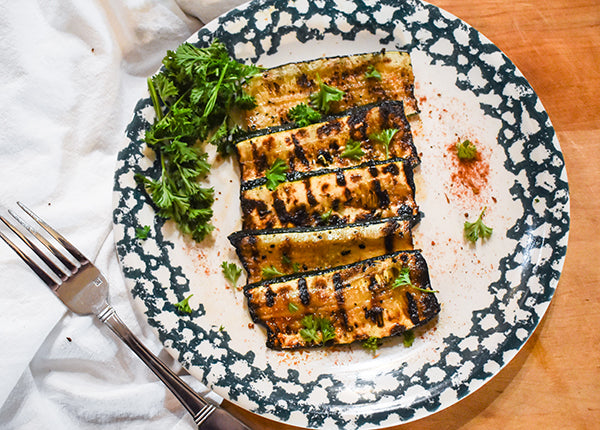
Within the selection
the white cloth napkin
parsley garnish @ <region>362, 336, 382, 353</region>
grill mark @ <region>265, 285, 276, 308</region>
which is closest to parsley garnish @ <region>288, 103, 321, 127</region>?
the white cloth napkin

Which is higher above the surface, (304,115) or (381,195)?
(304,115)

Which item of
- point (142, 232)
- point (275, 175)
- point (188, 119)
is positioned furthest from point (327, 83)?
point (142, 232)

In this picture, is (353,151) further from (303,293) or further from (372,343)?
(372,343)

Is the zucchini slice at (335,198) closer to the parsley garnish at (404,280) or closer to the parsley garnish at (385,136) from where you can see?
the parsley garnish at (385,136)

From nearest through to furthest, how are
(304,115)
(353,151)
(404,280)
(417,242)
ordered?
(404,280) → (353,151) → (304,115) → (417,242)

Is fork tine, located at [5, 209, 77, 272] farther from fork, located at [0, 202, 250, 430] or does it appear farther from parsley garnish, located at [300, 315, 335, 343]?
parsley garnish, located at [300, 315, 335, 343]

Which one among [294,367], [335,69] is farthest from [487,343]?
[335,69]

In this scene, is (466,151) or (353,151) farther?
(466,151)
